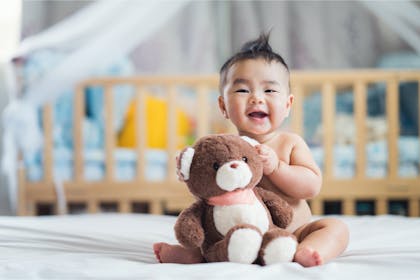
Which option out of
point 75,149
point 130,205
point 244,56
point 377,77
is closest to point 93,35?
point 75,149

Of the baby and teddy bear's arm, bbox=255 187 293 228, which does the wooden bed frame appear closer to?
the baby

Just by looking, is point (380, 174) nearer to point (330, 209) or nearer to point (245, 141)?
point (330, 209)

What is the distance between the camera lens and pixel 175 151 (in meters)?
2.67

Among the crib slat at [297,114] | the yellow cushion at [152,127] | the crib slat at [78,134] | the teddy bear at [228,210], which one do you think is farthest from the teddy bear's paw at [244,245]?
the yellow cushion at [152,127]

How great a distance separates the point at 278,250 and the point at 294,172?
18 centimetres

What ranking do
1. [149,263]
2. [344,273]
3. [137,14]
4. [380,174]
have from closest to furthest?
[344,273]
[149,263]
[137,14]
[380,174]

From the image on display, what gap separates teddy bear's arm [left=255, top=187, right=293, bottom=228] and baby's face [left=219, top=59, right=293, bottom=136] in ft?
0.46

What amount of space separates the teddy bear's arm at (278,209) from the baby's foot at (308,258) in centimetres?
7

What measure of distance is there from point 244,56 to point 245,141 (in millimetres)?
188

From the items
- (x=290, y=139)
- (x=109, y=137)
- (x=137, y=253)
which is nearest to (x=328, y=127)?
(x=109, y=137)

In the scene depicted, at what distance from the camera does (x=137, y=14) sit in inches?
99.7

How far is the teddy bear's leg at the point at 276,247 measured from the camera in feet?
3.27

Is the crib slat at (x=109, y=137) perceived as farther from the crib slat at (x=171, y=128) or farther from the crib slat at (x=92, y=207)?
the crib slat at (x=171, y=128)

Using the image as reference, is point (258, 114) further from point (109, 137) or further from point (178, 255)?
point (109, 137)
